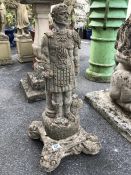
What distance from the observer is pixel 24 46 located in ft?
14.5

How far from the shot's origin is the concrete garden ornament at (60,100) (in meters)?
1.62

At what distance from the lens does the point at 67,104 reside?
184cm

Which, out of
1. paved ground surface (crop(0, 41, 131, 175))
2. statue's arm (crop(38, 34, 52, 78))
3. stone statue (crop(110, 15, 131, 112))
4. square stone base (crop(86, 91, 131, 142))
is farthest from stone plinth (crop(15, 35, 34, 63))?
statue's arm (crop(38, 34, 52, 78))

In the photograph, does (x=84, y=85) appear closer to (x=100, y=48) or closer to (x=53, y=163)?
(x=100, y=48)

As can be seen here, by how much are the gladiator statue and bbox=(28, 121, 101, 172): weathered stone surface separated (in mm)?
307

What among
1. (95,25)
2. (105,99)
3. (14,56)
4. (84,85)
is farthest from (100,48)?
(14,56)

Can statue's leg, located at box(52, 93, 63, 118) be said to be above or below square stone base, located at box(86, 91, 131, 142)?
above

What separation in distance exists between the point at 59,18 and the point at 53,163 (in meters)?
1.10

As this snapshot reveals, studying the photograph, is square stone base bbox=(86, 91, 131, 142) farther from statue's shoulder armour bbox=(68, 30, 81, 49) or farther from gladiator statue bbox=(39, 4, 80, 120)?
statue's shoulder armour bbox=(68, 30, 81, 49)

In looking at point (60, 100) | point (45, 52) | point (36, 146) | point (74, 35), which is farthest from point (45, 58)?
point (36, 146)

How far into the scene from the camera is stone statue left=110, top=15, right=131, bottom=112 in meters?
2.11

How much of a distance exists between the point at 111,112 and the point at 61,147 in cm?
82

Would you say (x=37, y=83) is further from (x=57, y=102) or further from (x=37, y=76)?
(x=57, y=102)

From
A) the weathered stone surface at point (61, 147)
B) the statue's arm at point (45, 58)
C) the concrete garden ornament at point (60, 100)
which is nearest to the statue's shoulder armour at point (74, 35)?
the concrete garden ornament at point (60, 100)
